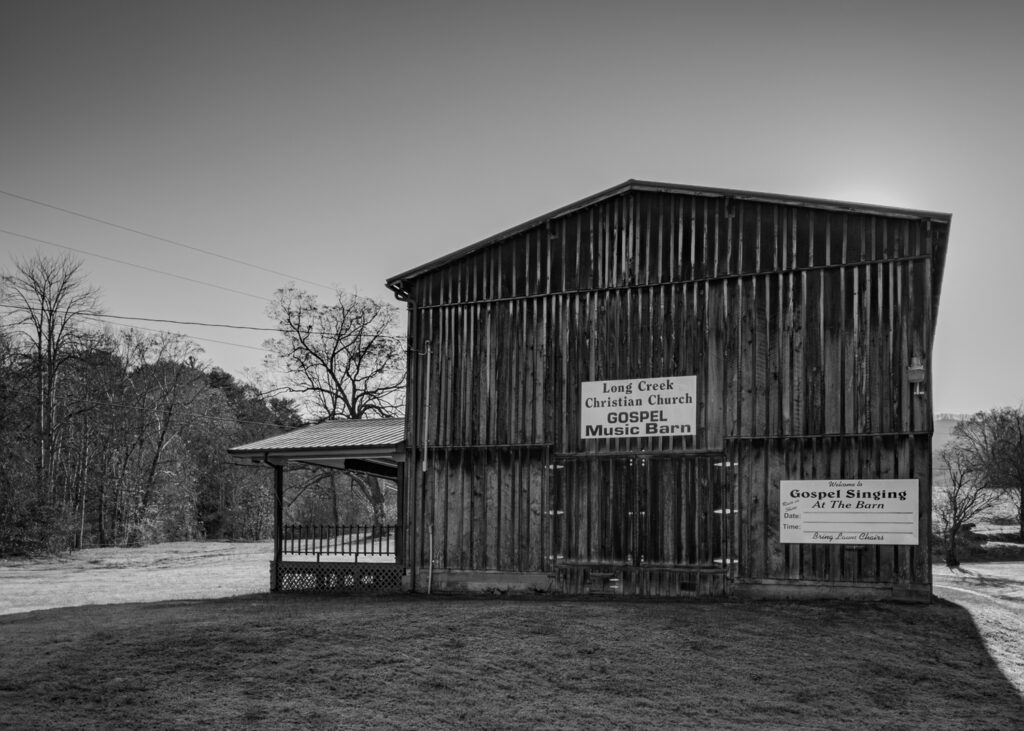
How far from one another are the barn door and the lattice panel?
364 cm

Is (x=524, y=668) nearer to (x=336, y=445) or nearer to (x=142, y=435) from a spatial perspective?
(x=336, y=445)

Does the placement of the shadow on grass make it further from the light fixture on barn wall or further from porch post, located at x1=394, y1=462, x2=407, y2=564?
porch post, located at x1=394, y1=462, x2=407, y2=564

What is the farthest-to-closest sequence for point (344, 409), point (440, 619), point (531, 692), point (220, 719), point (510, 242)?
point (344, 409), point (510, 242), point (440, 619), point (531, 692), point (220, 719)

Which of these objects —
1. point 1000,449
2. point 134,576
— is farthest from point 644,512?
point 1000,449

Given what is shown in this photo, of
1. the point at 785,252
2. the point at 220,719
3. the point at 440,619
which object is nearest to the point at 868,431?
the point at 785,252

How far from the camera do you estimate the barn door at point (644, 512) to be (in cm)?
1616

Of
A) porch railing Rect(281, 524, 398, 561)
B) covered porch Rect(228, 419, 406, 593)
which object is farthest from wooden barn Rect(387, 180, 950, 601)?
porch railing Rect(281, 524, 398, 561)

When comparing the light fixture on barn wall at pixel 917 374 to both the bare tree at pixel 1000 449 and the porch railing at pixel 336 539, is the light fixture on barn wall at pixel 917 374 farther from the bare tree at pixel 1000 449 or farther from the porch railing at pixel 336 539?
the bare tree at pixel 1000 449

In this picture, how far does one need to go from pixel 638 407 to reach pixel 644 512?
1.87 m

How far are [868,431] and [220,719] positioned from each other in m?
10.7

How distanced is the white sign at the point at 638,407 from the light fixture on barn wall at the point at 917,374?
11.5ft

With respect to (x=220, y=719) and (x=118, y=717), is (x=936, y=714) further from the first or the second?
(x=118, y=717)

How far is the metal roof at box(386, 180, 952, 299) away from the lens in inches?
601

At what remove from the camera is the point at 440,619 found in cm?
1320
